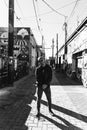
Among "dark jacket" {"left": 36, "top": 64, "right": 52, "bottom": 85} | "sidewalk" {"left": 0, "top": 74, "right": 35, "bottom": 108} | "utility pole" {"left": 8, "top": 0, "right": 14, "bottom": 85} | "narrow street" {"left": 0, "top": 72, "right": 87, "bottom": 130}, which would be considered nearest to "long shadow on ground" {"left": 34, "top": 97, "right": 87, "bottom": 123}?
"narrow street" {"left": 0, "top": 72, "right": 87, "bottom": 130}

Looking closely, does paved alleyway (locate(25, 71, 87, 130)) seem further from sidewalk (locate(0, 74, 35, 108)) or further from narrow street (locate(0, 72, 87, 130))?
sidewalk (locate(0, 74, 35, 108))

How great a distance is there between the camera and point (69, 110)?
230 inches

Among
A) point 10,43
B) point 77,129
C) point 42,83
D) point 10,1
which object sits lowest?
point 77,129

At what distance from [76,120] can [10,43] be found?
8.07 metres

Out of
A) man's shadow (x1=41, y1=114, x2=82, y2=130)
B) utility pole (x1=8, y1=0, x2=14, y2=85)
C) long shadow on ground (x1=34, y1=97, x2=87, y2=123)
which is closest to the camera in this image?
man's shadow (x1=41, y1=114, x2=82, y2=130)

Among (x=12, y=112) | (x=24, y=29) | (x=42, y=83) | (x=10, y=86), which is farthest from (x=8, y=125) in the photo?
(x=24, y=29)

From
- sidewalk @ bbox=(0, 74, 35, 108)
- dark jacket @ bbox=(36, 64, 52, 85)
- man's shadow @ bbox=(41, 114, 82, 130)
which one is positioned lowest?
man's shadow @ bbox=(41, 114, 82, 130)

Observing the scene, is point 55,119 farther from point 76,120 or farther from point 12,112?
point 12,112

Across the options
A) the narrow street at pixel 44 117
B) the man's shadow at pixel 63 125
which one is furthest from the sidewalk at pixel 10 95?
the man's shadow at pixel 63 125

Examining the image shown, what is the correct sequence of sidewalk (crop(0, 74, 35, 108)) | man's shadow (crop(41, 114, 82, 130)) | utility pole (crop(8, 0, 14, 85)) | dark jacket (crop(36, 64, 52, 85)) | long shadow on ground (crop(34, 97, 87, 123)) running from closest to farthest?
1. man's shadow (crop(41, 114, 82, 130))
2. long shadow on ground (crop(34, 97, 87, 123))
3. dark jacket (crop(36, 64, 52, 85))
4. sidewalk (crop(0, 74, 35, 108))
5. utility pole (crop(8, 0, 14, 85))

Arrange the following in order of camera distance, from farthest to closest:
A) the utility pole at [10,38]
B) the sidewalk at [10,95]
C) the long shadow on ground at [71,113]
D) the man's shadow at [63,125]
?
the utility pole at [10,38] < the sidewalk at [10,95] < the long shadow on ground at [71,113] < the man's shadow at [63,125]

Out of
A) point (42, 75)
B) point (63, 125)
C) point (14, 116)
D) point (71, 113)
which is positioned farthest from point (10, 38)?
point (63, 125)

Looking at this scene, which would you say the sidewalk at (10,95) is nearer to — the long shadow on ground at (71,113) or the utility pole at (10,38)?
the utility pole at (10,38)

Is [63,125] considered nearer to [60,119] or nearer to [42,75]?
[60,119]
